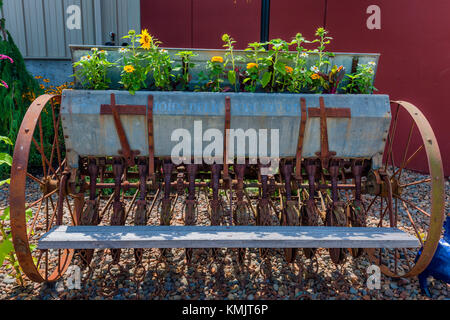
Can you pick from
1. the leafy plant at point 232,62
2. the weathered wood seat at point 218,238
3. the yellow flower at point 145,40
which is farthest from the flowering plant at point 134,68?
the weathered wood seat at point 218,238

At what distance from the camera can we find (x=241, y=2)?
6.51 metres

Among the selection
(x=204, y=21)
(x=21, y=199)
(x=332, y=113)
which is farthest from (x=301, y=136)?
(x=204, y=21)

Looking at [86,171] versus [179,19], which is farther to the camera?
[179,19]

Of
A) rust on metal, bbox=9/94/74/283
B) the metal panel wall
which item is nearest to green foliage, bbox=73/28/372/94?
rust on metal, bbox=9/94/74/283

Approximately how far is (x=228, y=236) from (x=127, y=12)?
6185 mm

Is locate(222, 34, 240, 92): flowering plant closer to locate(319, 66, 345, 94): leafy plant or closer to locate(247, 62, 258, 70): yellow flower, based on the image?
locate(247, 62, 258, 70): yellow flower

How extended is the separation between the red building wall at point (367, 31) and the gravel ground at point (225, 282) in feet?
12.2

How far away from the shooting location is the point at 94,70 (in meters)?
3.01

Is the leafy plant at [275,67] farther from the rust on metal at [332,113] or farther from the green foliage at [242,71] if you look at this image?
the rust on metal at [332,113]

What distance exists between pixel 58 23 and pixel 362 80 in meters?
6.48

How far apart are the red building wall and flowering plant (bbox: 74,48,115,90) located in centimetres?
387
